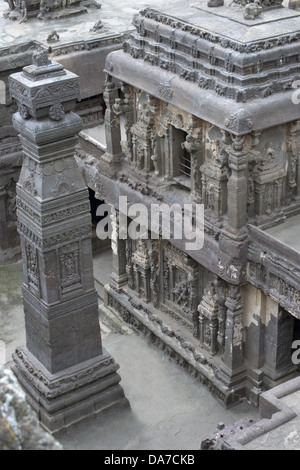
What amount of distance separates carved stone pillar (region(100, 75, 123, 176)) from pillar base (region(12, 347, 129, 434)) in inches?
195

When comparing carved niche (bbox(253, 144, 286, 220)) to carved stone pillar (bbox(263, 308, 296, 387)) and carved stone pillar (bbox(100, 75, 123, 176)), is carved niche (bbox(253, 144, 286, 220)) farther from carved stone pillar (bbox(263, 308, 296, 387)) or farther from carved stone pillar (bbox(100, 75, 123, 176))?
carved stone pillar (bbox(100, 75, 123, 176))

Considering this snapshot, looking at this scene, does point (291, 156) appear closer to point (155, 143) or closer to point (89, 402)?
point (155, 143)

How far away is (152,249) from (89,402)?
13.9 ft

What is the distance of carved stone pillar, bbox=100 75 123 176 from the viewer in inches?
805

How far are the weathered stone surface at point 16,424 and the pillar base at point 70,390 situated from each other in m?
7.92

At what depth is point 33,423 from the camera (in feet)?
32.1

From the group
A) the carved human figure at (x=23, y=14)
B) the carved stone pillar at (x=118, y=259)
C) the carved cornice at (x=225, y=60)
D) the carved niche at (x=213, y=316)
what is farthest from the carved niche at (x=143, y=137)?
the carved human figure at (x=23, y=14)

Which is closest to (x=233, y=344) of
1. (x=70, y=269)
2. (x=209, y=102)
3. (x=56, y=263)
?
(x=70, y=269)

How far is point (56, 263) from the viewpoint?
55.6 feet

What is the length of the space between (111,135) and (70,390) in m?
6.19

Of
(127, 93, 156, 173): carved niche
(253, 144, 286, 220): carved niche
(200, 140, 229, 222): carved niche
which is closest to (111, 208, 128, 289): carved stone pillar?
(127, 93, 156, 173): carved niche

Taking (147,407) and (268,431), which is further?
(147,407)

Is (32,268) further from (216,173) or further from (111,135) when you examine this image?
(111,135)
